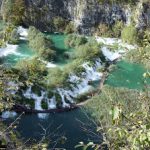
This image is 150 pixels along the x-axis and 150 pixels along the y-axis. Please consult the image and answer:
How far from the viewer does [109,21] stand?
49.8 meters

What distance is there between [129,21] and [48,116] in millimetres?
22807

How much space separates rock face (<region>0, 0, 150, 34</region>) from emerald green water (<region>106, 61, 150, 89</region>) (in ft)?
34.7

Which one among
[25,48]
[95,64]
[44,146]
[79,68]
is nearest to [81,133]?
[79,68]

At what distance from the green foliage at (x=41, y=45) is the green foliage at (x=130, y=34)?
8361mm

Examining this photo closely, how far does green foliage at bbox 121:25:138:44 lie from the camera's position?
1772 inches

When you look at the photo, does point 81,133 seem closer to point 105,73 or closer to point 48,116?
point 48,116

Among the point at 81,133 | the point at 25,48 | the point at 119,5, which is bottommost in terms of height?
the point at 81,133

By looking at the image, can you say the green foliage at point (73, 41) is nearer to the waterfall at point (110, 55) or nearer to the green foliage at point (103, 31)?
the waterfall at point (110, 55)

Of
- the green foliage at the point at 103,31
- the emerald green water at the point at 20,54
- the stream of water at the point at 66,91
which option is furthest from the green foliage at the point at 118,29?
the emerald green water at the point at 20,54

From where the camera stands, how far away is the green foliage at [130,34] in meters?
45.0

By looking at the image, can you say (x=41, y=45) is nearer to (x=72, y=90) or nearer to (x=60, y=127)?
(x=72, y=90)

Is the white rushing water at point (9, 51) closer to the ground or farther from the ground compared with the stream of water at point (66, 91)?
farther from the ground

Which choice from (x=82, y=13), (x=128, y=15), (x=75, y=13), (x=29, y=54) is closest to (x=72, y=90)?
(x=29, y=54)

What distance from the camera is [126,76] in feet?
121
